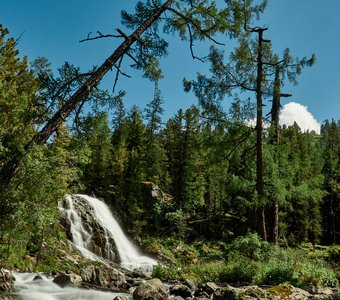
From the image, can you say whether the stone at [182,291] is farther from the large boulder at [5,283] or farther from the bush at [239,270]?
the large boulder at [5,283]

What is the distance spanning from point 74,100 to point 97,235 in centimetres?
2408

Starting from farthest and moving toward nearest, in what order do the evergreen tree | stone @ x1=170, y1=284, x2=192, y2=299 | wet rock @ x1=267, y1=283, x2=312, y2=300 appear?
the evergreen tree < stone @ x1=170, y1=284, x2=192, y2=299 < wet rock @ x1=267, y1=283, x2=312, y2=300

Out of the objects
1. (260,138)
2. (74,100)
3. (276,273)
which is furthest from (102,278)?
(74,100)

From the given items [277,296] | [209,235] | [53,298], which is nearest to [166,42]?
[277,296]

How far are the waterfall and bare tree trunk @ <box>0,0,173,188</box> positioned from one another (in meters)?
21.7

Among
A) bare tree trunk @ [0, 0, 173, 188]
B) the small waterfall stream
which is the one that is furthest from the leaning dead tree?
the small waterfall stream

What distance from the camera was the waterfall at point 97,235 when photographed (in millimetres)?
28281

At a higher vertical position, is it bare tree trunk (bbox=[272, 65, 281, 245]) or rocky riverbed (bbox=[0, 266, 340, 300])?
bare tree trunk (bbox=[272, 65, 281, 245])

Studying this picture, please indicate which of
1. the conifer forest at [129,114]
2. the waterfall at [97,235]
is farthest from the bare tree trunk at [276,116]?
the waterfall at [97,235]

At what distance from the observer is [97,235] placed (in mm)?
29531

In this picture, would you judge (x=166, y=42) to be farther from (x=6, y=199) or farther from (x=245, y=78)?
(x=245, y=78)

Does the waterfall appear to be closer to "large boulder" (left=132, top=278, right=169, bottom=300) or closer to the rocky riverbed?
the rocky riverbed

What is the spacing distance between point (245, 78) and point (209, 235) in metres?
31.9

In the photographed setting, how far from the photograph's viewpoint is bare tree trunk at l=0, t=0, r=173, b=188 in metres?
6.60
